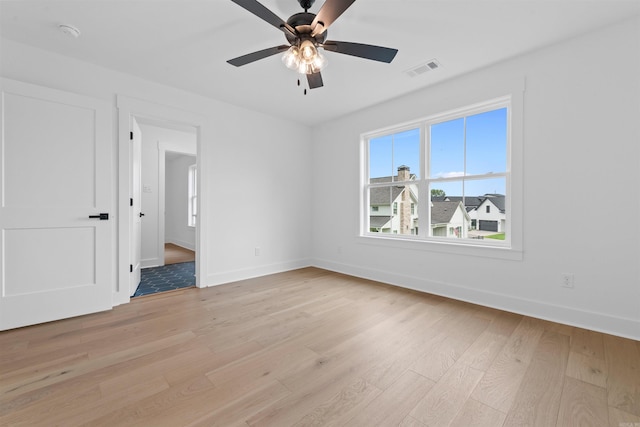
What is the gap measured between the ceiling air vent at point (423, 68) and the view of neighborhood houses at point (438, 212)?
4.08 feet

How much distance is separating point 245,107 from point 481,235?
145 inches

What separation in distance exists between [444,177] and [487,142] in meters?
0.60

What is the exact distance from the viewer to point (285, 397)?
59.8 inches

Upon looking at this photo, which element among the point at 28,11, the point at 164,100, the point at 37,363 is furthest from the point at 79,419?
the point at 164,100

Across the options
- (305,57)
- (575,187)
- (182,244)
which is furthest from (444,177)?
(182,244)

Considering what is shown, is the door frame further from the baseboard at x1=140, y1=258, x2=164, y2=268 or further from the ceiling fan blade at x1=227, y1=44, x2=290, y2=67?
the baseboard at x1=140, y1=258, x2=164, y2=268

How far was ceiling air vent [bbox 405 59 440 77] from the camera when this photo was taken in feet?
9.28

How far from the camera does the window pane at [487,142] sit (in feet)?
9.77

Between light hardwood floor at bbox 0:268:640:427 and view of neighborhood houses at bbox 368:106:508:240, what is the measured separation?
1068mm

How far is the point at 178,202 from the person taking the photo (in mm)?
7500

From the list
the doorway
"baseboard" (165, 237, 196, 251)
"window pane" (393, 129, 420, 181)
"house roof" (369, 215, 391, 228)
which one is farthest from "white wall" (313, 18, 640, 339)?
"baseboard" (165, 237, 196, 251)

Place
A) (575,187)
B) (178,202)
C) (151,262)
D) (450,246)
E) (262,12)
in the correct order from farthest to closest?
(178,202), (151,262), (450,246), (575,187), (262,12)

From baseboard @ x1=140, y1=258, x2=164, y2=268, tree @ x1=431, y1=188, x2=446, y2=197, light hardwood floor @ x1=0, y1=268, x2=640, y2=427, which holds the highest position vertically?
tree @ x1=431, y1=188, x2=446, y2=197

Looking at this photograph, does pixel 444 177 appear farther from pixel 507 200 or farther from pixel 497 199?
pixel 507 200
